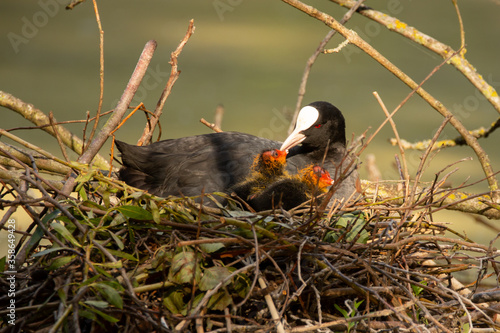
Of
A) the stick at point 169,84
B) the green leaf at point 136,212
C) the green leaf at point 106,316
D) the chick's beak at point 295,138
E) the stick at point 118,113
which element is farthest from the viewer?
the chick's beak at point 295,138

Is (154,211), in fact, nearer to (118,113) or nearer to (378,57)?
(118,113)

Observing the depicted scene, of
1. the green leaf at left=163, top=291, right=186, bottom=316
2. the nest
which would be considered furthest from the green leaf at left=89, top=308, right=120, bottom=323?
the green leaf at left=163, top=291, right=186, bottom=316

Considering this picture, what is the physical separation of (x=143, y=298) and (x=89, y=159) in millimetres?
515

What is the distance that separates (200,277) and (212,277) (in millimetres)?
31

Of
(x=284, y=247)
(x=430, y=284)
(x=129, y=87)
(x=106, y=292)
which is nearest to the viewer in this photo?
(x=106, y=292)

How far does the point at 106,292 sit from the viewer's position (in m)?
1.14

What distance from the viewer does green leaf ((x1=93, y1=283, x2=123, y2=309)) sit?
1.13 meters

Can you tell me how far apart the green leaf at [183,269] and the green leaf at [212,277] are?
0.02 meters

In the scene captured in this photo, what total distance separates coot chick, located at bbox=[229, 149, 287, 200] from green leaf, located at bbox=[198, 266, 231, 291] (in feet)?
2.27

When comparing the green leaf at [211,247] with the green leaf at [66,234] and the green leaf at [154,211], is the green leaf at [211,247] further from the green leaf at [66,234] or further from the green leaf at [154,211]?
the green leaf at [66,234]

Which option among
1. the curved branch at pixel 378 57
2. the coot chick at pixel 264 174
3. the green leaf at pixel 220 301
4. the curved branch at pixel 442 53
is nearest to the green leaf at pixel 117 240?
the green leaf at pixel 220 301

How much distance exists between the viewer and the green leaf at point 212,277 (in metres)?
1.24

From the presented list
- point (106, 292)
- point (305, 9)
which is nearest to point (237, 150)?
point (305, 9)

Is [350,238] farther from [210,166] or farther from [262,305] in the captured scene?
[210,166]
